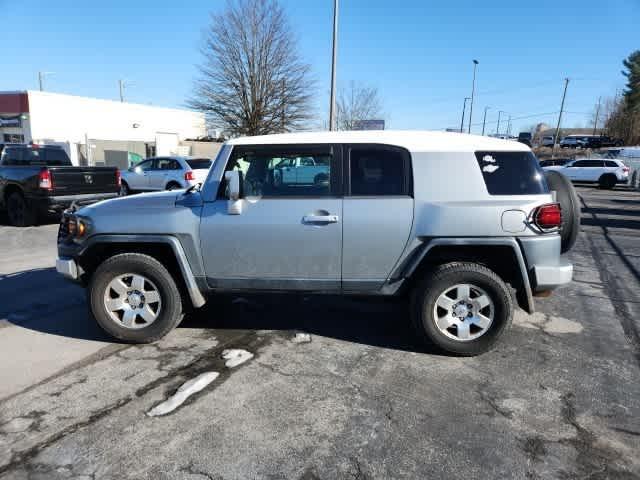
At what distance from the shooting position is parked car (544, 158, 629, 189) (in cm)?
2489

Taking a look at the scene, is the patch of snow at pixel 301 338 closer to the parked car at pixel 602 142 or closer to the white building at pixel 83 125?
the white building at pixel 83 125

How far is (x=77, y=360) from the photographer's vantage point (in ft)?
11.9

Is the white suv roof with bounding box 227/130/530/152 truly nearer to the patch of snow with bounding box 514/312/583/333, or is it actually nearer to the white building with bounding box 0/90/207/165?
the patch of snow with bounding box 514/312/583/333

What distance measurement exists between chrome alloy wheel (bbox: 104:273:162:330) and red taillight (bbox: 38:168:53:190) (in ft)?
21.8

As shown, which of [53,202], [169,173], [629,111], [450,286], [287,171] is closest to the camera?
[450,286]

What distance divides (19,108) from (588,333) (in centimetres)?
3649

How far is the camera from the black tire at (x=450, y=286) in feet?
11.8

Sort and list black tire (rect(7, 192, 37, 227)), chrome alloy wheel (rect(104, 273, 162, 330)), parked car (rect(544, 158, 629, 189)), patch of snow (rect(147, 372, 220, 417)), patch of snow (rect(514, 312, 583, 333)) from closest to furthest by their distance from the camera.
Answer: patch of snow (rect(147, 372, 220, 417))
chrome alloy wheel (rect(104, 273, 162, 330))
patch of snow (rect(514, 312, 583, 333))
black tire (rect(7, 192, 37, 227))
parked car (rect(544, 158, 629, 189))

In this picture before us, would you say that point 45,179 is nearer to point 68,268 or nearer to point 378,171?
point 68,268

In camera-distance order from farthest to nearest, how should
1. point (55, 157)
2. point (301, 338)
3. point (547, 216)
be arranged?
point (55, 157), point (301, 338), point (547, 216)

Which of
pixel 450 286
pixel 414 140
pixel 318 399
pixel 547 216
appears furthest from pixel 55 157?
pixel 547 216

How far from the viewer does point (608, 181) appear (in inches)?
987

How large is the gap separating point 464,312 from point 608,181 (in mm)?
26511

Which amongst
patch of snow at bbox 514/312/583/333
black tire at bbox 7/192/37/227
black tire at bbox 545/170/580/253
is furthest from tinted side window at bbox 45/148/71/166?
black tire at bbox 545/170/580/253
